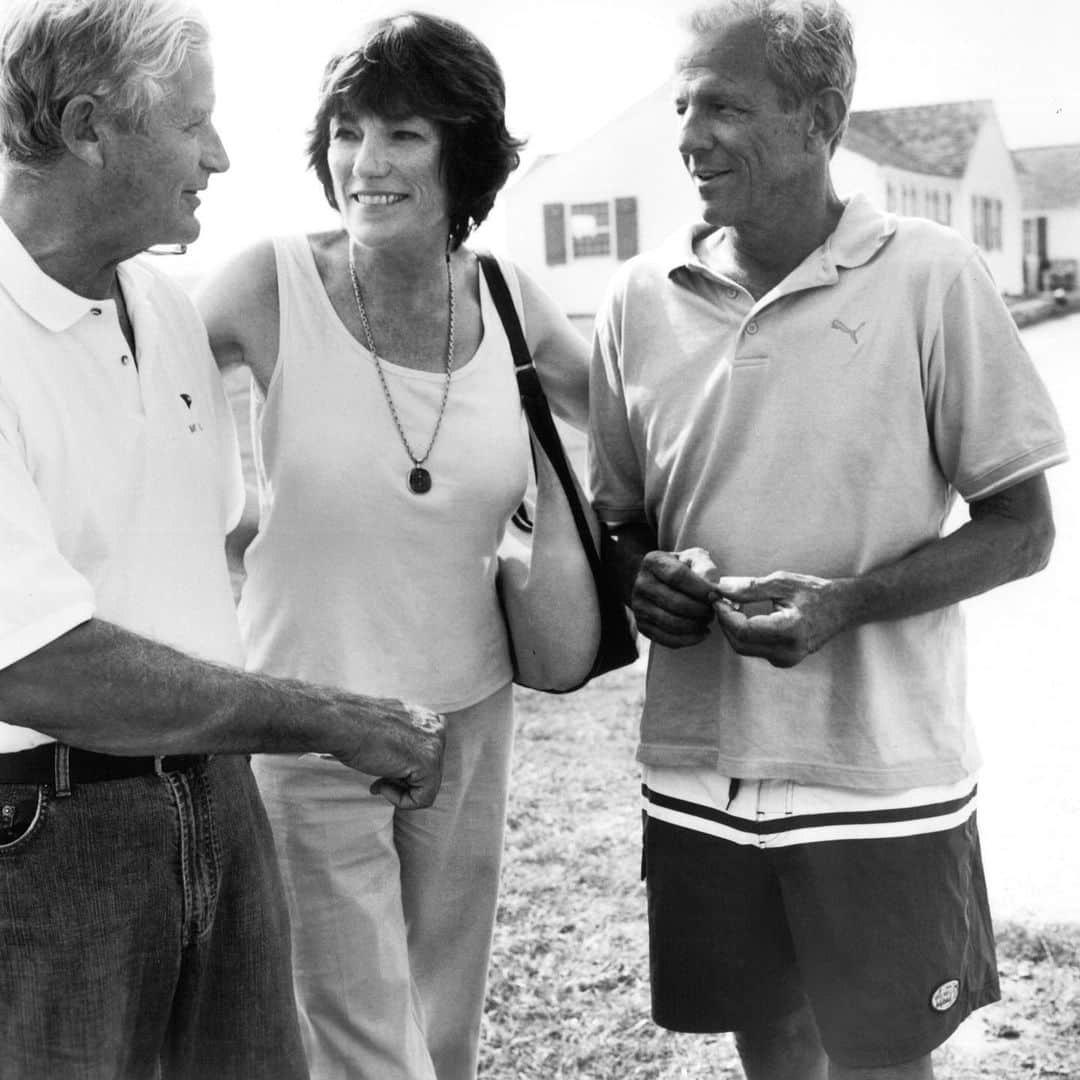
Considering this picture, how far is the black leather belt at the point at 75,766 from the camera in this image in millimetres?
1999

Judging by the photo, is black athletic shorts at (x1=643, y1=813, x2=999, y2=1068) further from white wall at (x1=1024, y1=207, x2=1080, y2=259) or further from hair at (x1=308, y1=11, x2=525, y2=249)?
white wall at (x1=1024, y1=207, x2=1080, y2=259)

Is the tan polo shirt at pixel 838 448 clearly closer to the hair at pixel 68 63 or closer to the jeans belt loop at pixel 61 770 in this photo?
the hair at pixel 68 63

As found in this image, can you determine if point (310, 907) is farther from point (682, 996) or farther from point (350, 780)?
point (682, 996)

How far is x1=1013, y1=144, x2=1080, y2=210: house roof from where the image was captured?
14.6 meters

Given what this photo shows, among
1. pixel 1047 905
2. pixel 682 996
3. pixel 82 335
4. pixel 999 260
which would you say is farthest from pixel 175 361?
pixel 999 260

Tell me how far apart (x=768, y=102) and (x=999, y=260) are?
13634mm

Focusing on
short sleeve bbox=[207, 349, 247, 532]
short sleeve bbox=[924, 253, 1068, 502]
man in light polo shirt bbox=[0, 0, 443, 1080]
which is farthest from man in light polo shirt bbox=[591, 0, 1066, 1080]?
short sleeve bbox=[207, 349, 247, 532]

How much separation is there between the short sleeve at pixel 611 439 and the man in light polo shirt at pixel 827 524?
0.09 meters

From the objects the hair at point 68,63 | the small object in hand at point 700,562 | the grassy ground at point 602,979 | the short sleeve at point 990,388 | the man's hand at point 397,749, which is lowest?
the grassy ground at point 602,979

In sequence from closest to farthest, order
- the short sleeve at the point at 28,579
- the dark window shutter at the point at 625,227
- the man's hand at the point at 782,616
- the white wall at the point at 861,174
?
the short sleeve at the point at 28,579 → the man's hand at the point at 782,616 → the white wall at the point at 861,174 → the dark window shutter at the point at 625,227

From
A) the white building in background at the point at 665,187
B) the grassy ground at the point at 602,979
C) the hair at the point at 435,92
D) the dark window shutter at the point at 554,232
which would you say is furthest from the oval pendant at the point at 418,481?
the dark window shutter at the point at 554,232

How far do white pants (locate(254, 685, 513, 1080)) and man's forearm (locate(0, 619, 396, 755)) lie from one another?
1.88ft

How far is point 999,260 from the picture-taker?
49.5 feet

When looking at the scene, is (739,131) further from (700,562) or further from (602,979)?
(602,979)
